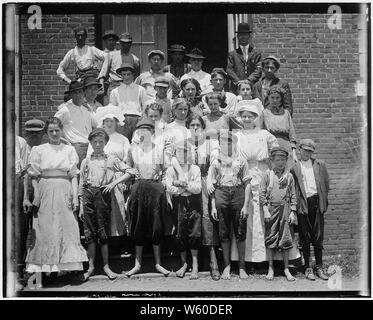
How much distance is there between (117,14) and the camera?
25.0 ft

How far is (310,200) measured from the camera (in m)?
7.54

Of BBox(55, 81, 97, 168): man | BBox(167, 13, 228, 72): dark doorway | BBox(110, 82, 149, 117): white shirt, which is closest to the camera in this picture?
BBox(55, 81, 97, 168): man

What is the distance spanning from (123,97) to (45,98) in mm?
1142

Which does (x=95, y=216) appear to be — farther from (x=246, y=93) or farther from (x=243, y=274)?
(x=246, y=93)

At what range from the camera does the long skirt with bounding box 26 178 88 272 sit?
7148mm

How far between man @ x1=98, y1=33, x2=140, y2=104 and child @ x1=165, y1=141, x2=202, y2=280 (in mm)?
1541

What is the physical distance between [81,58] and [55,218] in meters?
2.31

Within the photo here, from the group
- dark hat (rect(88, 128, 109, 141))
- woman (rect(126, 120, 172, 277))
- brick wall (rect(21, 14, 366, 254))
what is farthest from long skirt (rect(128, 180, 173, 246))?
brick wall (rect(21, 14, 366, 254))

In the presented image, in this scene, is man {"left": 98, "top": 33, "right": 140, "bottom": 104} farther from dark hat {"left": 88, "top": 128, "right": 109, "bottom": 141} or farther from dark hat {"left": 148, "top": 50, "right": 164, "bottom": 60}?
dark hat {"left": 88, "top": 128, "right": 109, "bottom": 141}

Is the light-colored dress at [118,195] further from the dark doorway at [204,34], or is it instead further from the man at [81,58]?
the dark doorway at [204,34]

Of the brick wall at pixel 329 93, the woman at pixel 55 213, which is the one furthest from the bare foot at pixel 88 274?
the brick wall at pixel 329 93

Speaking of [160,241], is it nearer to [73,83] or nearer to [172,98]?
[172,98]

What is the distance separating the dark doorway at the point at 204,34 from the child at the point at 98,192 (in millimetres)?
1898
